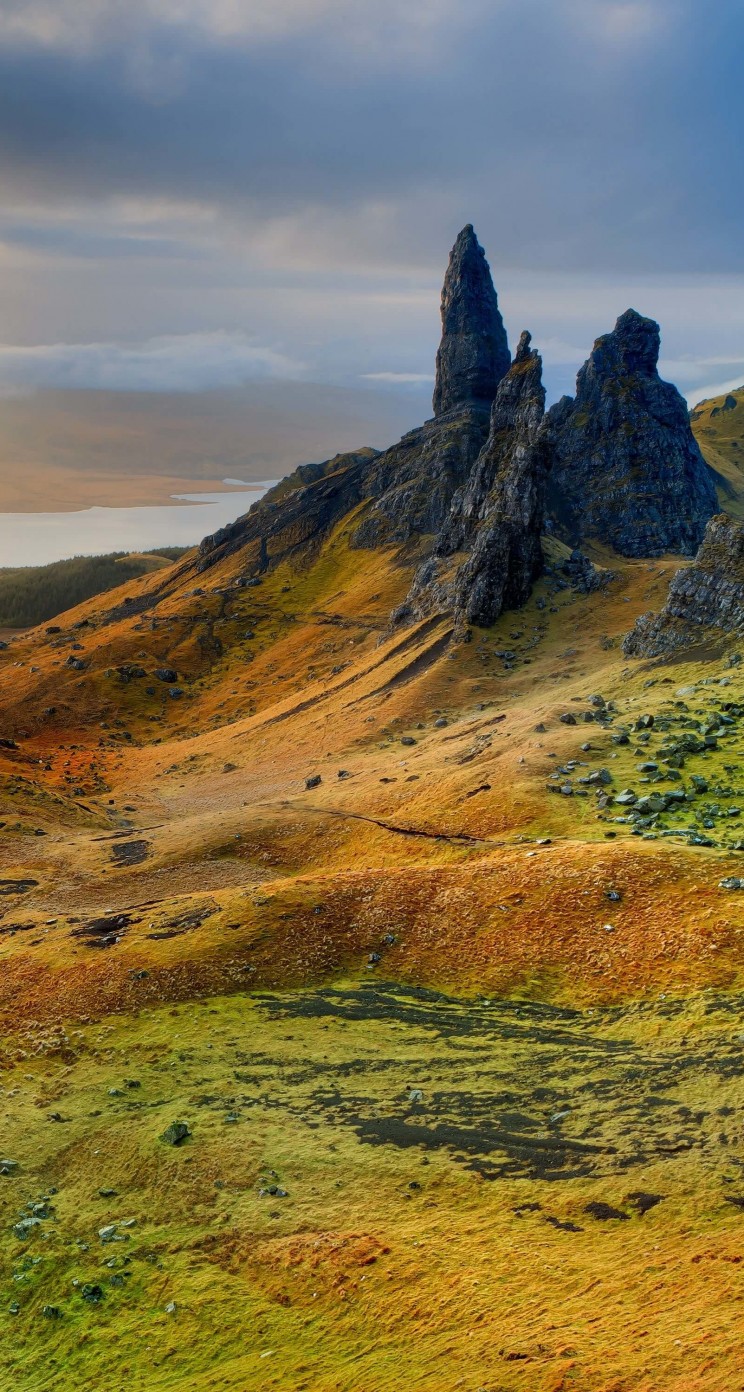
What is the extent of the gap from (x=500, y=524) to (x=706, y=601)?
3992 centimetres

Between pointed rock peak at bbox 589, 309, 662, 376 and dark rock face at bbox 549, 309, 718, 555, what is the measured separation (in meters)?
0.22

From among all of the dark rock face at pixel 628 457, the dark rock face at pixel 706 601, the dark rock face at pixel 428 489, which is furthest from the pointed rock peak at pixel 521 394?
the dark rock face at pixel 706 601

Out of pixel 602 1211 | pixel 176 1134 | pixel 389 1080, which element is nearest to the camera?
pixel 602 1211

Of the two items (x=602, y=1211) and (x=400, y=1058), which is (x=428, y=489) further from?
(x=602, y=1211)

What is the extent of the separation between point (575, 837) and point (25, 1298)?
104 ft

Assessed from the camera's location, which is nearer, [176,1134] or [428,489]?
[176,1134]

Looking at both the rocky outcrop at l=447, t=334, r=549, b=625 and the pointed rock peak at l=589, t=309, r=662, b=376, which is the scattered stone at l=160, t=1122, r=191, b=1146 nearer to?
the rocky outcrop at l=447, t=334, r=549, b=625

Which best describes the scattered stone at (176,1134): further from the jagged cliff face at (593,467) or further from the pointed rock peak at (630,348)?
the pointed rock peak at (630,348)

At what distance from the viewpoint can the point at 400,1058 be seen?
102 ft

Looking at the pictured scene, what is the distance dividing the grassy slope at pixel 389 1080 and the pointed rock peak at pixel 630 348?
467 ft

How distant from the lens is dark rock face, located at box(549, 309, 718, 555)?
569 ft

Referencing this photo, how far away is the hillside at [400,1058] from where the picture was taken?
18.7 metres

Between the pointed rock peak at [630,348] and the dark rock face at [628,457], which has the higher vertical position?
the pointed rock peak at [630,348]

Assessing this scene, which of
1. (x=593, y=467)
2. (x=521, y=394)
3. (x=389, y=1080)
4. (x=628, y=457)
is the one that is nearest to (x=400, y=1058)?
(x=389, y=1080)
